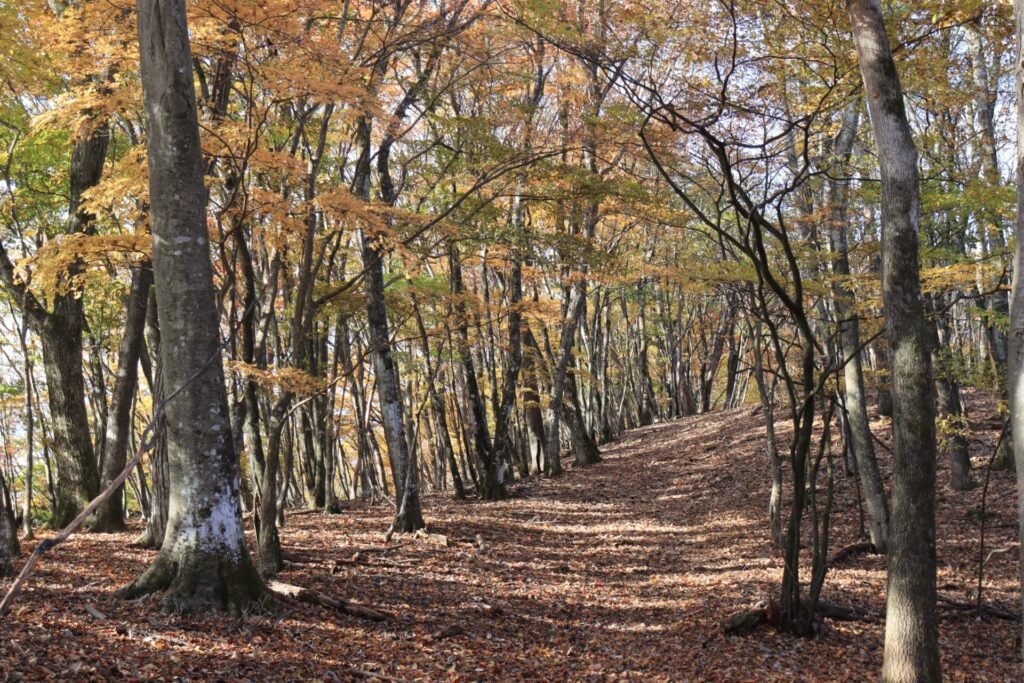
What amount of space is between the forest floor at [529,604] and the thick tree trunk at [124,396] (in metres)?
0.46

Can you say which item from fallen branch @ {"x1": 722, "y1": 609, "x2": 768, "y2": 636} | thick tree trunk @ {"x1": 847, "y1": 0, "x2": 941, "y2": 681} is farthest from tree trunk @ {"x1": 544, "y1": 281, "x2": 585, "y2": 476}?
thick tree trunk @ {"x1": 847, "y1": 0, "x2": 941, "y2": 681}

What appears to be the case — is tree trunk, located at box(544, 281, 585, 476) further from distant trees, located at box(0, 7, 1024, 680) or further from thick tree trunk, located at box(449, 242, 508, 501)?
thick tree trunk, located at box(449, 242, 508, 501)

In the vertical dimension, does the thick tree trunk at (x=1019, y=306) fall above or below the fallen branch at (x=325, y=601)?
above

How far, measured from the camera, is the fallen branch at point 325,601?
6.59 m

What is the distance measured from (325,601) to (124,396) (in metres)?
5.30

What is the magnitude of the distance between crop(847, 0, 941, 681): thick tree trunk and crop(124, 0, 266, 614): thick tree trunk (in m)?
4.64

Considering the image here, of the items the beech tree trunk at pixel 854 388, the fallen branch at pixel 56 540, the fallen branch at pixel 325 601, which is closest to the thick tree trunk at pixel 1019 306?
the fallen branch at pixel 56 540

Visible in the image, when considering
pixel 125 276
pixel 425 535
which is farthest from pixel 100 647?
pixel 125 276

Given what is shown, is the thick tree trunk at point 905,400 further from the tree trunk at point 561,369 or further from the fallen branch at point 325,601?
the tree trunk at point 561,369

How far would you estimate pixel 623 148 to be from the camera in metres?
12.5

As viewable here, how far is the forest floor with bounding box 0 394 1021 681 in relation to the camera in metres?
Answer: 5.07

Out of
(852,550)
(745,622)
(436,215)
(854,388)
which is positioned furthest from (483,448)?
(745,622)

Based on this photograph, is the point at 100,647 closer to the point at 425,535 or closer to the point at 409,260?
the point at 409,260

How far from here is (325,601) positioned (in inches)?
260
